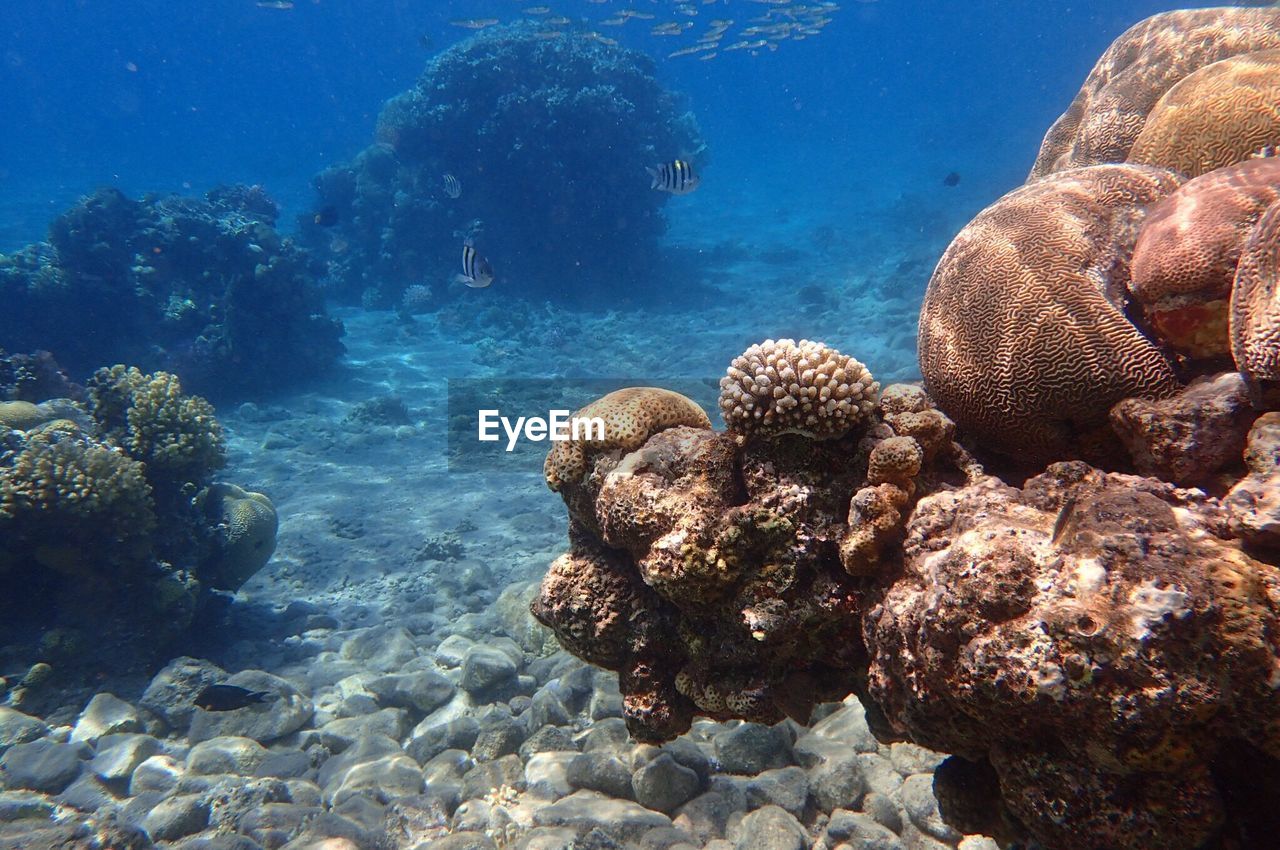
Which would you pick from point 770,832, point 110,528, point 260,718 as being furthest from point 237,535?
point 770,832

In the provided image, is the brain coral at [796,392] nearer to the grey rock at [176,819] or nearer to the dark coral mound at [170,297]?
the grey rock at [176,819]

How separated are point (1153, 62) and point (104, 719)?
36.8 ft

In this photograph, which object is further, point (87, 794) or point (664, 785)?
point (87, 794)

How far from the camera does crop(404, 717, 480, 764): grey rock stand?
18.7 feet

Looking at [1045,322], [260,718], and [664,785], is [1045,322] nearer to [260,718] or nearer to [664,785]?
[664,785]

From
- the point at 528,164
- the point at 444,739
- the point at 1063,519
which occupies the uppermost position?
the point at 528,164

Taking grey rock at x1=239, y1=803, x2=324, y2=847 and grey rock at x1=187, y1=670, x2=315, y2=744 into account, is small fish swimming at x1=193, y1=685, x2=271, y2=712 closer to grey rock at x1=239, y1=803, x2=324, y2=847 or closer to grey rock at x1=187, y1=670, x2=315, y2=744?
grey rock at x1=187, y1=670, x2=315, y2=744

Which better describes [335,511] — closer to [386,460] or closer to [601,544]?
[386,460]

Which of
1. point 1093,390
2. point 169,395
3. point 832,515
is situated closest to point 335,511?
point 169,395

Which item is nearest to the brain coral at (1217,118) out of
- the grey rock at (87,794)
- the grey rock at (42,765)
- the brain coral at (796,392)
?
the brain coral at (796,392)

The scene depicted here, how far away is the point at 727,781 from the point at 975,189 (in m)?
40.0

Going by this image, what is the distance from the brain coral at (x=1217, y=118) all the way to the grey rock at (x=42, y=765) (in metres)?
9.51

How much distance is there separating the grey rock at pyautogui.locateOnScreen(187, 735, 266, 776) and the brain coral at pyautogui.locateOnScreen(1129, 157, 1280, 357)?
7479 millimetres

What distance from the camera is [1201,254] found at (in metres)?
2.57
